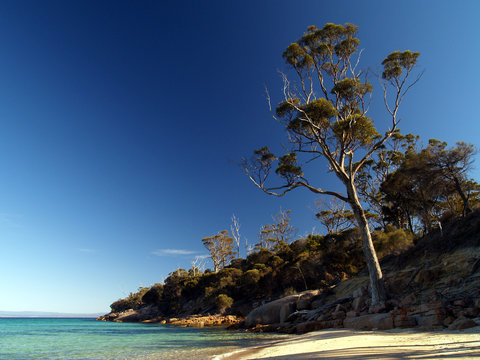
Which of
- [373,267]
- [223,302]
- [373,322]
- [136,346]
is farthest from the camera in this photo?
[223,302]

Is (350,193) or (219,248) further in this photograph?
(219,248)

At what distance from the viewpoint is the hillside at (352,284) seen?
11.0 m

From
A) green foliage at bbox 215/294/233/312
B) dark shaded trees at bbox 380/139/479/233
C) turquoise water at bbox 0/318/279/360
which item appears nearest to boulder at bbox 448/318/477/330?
turquoise water at bbox 0/318/279/360

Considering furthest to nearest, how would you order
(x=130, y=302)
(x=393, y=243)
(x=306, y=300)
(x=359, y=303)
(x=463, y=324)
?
(x=130, y=302) < (x=393, y=243) < (x=306, y=300) < (x=359, y=303) < (x=463, y=324)

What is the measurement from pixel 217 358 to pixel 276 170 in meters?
13.2

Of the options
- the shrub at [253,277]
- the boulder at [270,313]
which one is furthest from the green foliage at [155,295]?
the boulder at [270,313]

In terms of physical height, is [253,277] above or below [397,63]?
below

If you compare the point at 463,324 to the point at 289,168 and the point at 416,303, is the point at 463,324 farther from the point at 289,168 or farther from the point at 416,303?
the point at 289,168

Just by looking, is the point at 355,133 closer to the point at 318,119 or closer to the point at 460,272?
the point at 318,119

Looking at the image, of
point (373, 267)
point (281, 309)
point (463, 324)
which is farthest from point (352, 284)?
point (463, 324)

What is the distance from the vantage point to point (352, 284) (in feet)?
70.2

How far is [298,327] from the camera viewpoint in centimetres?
1695

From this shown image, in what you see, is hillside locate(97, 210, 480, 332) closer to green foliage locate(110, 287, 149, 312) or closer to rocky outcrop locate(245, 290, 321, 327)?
rocky outcrop locate(245, 290, 321, 327)

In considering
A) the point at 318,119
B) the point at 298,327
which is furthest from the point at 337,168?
the point at 298,327
